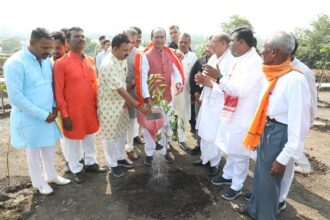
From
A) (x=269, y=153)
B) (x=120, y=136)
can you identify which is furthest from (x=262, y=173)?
(x=120, y=136)

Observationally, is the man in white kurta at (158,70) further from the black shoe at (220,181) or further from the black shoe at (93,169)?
the black shoe at (220,181)

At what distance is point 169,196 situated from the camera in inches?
155

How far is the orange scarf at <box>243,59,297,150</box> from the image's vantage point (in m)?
2.82

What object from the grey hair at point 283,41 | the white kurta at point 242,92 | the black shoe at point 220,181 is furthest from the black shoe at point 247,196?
the grey hair at point 283,41

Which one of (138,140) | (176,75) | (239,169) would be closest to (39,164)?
(138,140)

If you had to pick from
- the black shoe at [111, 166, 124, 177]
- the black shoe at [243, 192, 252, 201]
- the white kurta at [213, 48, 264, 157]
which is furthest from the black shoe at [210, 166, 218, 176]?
the black shoe at [111, 166, 124, 177]

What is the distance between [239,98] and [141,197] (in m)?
1.85

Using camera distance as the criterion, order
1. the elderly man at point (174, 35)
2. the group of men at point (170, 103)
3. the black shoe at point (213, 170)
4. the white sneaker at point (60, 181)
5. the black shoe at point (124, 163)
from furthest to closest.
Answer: the elderly man at point (174, 35), the black shoe at point (124, 163), the black shoe at point (213, 170), the white sneaker at point (60, 181), the group of men at point (170, 103)

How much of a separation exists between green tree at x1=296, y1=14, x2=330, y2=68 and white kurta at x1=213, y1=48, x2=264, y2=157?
1989cm

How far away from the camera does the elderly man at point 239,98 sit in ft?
11.6

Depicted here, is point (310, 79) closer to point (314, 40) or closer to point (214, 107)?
point (214, 107)

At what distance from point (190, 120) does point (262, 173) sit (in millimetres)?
3453

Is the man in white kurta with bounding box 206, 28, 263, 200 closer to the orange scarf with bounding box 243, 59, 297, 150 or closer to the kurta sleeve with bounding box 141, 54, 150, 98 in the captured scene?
the orange scarf with bounding box 243, 59, 297, 150

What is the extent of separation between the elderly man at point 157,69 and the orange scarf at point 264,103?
1.72m
